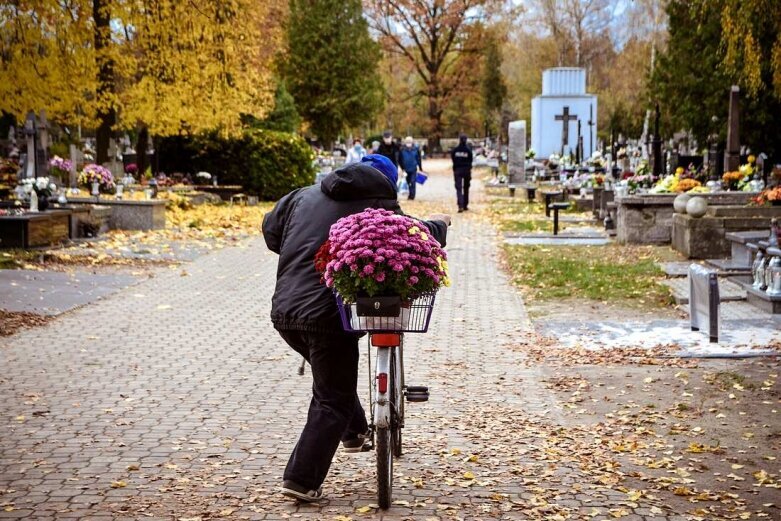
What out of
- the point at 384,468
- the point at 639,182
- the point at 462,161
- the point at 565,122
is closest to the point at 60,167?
the point at 462,161

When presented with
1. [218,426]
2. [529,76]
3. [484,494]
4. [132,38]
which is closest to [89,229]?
[132,38]

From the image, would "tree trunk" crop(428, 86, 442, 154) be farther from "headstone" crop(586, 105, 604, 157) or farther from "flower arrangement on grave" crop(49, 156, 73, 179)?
"flower arrangement on grave" crop(49, 156, 73, 179)

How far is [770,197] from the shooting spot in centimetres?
1549

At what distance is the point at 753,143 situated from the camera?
27.3m

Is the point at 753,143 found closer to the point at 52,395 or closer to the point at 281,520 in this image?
the point at 52,395

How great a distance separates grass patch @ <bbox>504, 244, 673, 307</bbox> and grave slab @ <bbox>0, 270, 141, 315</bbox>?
522cm

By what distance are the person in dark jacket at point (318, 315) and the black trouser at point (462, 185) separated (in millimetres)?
22410

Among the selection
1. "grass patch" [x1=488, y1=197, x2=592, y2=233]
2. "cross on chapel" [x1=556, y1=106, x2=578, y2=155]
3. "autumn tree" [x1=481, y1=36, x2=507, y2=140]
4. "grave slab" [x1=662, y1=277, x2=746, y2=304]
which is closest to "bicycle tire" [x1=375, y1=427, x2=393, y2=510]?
"grave slab" [x1=662, y1=277, x2=746, y2=304]

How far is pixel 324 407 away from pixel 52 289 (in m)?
8.94

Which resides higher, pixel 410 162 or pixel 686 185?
pixel 410 162

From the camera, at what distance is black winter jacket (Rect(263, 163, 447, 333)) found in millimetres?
5527

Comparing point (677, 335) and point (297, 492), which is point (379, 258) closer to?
point (297, 492)

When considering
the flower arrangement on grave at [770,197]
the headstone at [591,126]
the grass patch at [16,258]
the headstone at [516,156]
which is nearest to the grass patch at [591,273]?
the flower arrangement on grave at [770,197]

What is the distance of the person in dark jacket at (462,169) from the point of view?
91.5 feet
